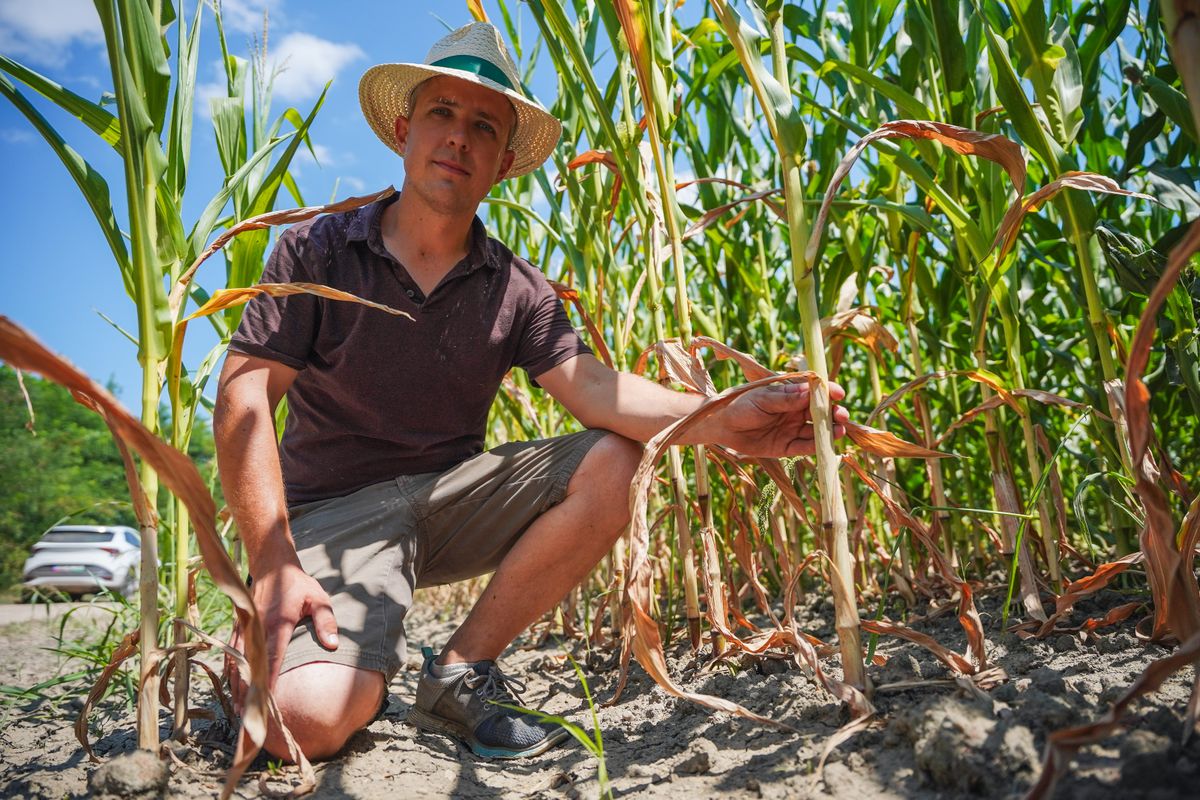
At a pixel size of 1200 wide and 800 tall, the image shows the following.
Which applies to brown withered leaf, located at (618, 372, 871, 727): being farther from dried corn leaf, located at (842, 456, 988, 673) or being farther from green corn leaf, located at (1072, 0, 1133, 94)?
green corn leaf, located at (1072, 0, 1133, 94)

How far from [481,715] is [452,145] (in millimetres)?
1238

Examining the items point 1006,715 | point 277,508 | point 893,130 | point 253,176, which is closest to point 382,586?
point 277,508

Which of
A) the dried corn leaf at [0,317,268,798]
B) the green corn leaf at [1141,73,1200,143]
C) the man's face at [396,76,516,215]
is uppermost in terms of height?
the man's face at [396,76,516,215]

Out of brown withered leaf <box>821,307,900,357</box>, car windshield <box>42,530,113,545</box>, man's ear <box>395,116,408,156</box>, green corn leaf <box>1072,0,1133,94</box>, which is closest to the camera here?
green corn leaf <box>1072,0,1133,94</box>

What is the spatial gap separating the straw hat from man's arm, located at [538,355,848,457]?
637mm

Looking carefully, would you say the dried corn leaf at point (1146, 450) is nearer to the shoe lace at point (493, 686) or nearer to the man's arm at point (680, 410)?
the man's arm at point (680, 410)

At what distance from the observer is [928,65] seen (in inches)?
70.3

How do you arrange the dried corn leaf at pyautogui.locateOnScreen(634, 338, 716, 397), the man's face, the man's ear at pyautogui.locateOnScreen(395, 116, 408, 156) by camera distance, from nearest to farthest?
1. the dried corn leaf at pyautogui.locateOnScreen(634, 338, 716, 397)
2. the man's face
3. the man's ear at pyautogui.locateOnScreen(395, 116, 408, 156)

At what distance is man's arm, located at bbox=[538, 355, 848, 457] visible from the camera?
53.5 inches

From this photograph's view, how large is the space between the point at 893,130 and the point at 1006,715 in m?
0.83

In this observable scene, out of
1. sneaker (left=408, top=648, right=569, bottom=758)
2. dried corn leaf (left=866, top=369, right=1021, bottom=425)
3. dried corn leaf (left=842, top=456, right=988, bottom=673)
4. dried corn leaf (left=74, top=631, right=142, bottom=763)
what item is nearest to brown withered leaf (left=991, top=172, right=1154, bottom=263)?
dried corn leaf (left=866, top=369, right=1021, bottom=425)

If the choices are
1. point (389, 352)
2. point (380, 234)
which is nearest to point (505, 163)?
point (380, 234)

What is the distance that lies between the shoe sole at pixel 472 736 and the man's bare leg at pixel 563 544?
6.4 inches

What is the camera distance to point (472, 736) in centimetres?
150
